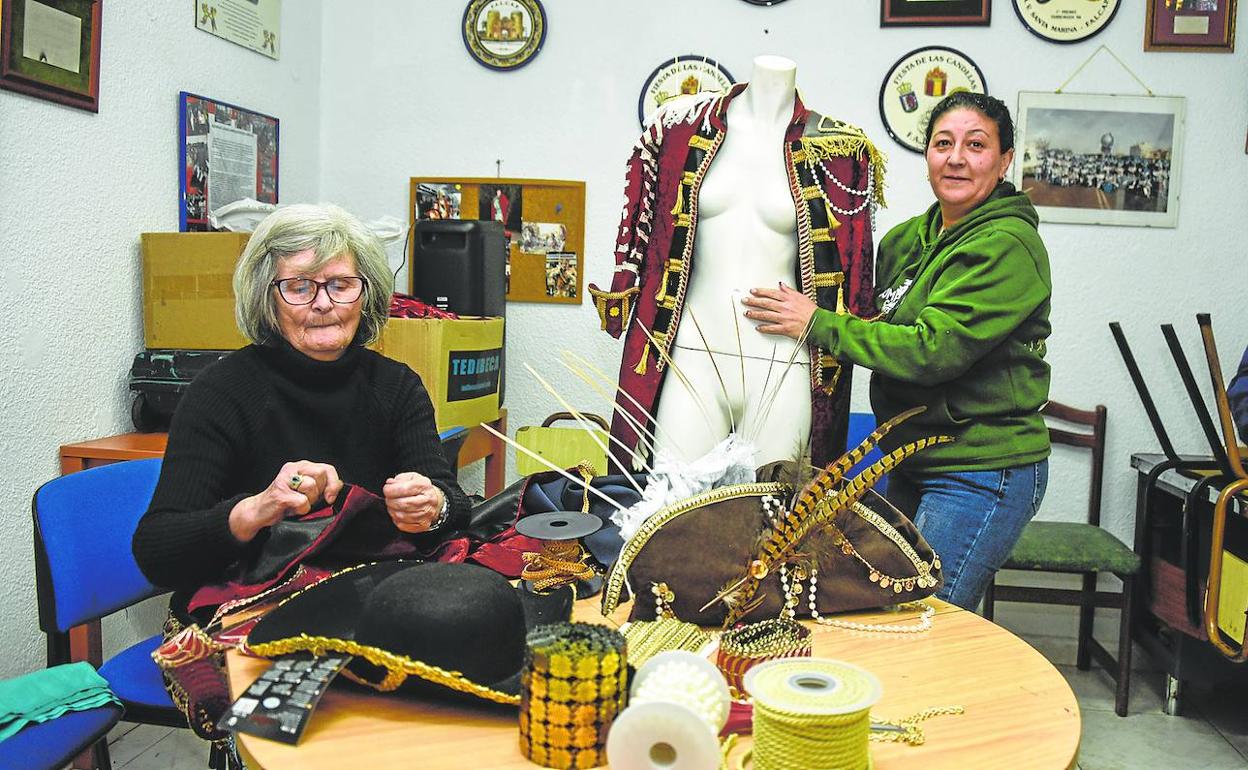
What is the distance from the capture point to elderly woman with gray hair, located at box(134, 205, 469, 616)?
4.91 ft

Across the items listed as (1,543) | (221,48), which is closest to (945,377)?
(1,543)

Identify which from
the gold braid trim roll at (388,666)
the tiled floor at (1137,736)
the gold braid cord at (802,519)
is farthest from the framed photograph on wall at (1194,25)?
the gold braid trim roll at (388,666)

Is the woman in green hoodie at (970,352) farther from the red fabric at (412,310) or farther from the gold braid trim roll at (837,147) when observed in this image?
the red fabric at (412,310)

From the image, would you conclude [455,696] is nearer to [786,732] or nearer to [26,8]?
[786,732]

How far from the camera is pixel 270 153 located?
346 centimetres

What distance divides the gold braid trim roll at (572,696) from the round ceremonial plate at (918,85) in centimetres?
302

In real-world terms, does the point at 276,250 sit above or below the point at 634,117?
below

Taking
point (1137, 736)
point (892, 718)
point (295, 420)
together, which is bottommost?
point (1137, 736)

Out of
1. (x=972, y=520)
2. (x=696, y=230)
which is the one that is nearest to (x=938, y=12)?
(x=696, y=230)

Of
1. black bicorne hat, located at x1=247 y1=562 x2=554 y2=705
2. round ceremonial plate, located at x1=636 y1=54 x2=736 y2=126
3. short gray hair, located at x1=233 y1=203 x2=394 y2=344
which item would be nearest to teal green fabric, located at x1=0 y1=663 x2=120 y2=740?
short gray hair, located at x1=233 y1=203 x2=394 y2=344

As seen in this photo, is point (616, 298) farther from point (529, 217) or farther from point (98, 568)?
point (529, 217)

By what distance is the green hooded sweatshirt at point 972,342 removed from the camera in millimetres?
1887

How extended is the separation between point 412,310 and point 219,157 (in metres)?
0.82

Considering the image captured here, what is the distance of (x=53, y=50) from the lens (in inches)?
93.3
